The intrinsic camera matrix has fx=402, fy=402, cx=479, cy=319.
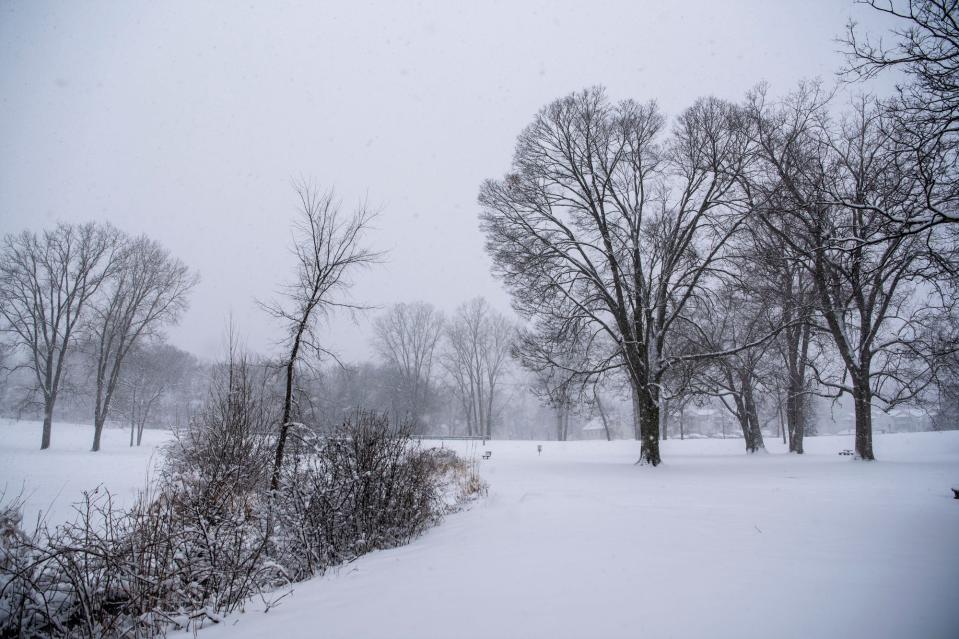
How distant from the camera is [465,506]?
25.5ft

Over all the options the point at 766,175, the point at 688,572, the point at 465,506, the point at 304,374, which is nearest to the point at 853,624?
the point at 688,572

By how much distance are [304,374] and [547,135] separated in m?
10.5

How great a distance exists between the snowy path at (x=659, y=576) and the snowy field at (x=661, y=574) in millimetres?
15

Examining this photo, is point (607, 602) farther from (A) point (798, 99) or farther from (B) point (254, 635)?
(A) point (798, 99)

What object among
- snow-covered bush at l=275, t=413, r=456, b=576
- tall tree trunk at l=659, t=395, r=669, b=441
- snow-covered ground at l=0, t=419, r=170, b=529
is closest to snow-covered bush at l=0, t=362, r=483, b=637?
snow-covered bush at l=275, t=413, r=456, b=576

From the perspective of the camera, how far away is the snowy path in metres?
2.48

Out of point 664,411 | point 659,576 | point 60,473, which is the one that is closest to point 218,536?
point 659,576

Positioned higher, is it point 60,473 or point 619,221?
point 619,221

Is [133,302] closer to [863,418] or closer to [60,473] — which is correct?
[60,473]

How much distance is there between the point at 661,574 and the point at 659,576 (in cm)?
5

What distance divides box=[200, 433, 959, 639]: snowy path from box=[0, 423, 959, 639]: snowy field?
1cm

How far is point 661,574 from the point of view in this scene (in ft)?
10.5

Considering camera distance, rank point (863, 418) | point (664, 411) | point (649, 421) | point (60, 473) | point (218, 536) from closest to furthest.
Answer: point (218, 536) → point (863, 418) → point (649, 421) → point (60, 473) → point (664, 411)

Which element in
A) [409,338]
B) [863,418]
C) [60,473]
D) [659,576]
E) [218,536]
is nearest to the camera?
[659,576]
